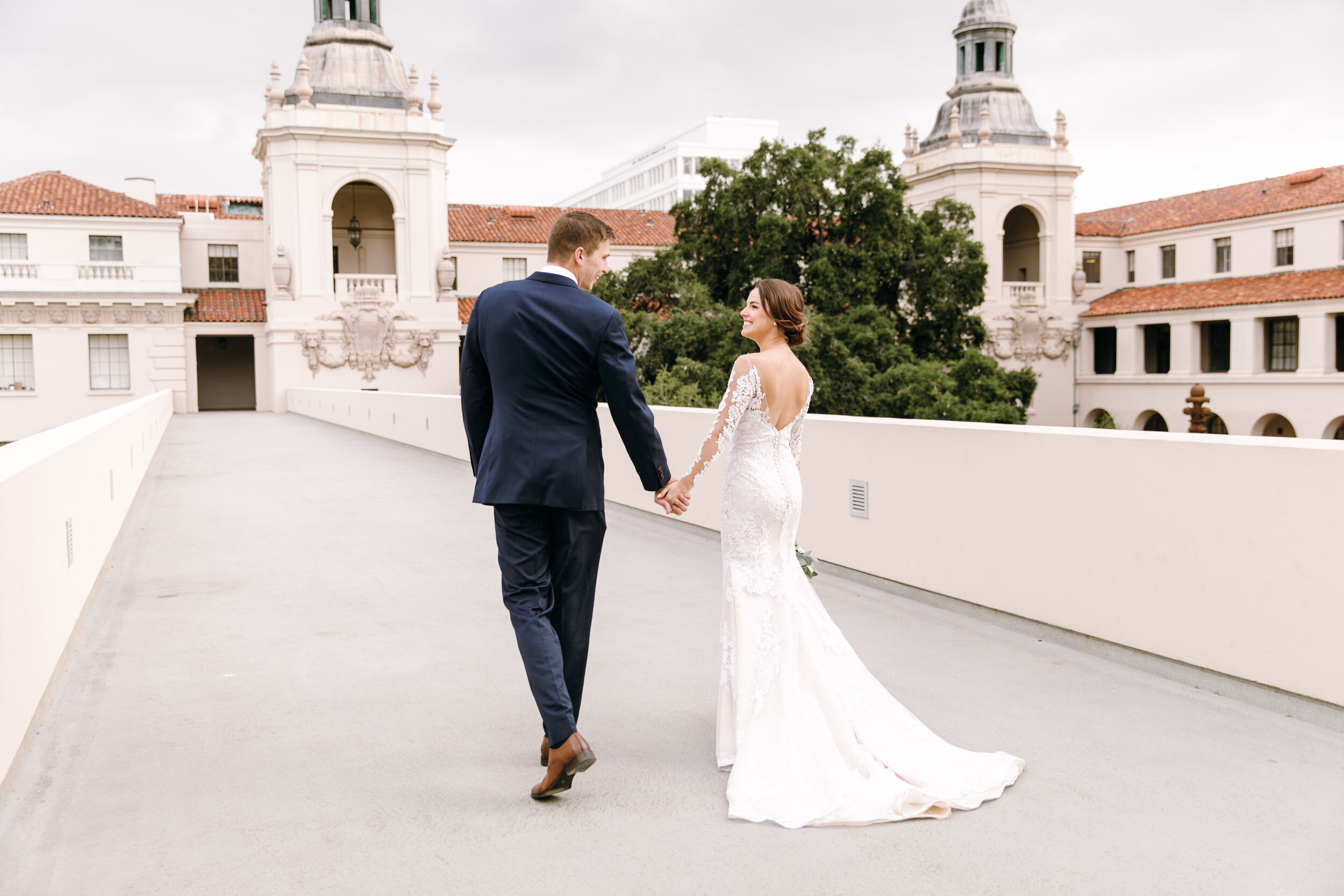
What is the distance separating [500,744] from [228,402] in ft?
168

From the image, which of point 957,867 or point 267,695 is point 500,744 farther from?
point 957,867

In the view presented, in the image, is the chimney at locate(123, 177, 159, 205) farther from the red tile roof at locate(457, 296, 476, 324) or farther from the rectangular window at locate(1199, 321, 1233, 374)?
the rectangular window at locate(1199, 321, 1233, 374)

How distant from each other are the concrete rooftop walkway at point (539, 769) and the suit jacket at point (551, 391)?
1.12 meters

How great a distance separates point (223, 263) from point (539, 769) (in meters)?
51.7

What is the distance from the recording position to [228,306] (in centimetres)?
4897

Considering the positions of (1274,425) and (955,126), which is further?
(955,126)

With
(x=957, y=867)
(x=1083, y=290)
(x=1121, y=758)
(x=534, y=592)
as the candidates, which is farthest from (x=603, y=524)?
(x=1083, y=290)

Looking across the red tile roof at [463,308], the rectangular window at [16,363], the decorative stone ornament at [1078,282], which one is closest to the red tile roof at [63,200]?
the rectangular window at [16,363]

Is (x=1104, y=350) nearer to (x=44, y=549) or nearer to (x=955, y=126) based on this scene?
(x=955, y=126)

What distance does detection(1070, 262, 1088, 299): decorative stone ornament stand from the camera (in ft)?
177

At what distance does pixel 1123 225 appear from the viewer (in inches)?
2293

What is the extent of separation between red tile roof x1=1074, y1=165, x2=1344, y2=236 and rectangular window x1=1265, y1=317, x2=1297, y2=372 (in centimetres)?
508

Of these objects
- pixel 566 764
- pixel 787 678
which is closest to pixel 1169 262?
pixel 787 678

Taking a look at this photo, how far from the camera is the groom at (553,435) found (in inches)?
163
